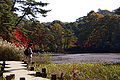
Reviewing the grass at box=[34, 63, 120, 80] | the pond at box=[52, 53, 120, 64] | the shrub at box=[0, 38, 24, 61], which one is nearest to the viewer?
the grass at box=[34, 63, 120, 80]

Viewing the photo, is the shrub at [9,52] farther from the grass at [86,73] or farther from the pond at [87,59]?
the pond at [87,59]

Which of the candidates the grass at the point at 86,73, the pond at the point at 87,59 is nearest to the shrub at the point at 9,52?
the grass at the point at 86,73

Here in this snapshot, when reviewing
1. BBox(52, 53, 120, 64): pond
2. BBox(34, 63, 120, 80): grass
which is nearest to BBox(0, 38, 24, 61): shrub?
BBox(34, 63, 120, 80): grass

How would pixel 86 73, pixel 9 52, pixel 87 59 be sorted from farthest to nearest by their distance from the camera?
pixel 87 59 < pixel 9 52 < pixel 86 73

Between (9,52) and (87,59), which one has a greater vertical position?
(9,52)

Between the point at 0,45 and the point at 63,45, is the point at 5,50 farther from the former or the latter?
the point at 63,45

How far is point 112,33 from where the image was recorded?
164ft

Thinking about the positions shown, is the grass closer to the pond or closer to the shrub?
the shrub

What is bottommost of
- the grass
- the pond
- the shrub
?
the pond

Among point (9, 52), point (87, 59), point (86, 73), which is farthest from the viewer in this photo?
point (87, 59)

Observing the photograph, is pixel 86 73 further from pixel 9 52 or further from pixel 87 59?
pixel 87 59

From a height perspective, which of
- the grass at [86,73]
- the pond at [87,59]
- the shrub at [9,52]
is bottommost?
the pond at [87,59]

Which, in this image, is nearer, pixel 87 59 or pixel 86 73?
pixel 86 73

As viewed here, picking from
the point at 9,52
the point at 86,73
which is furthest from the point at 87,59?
the point at 86,73
